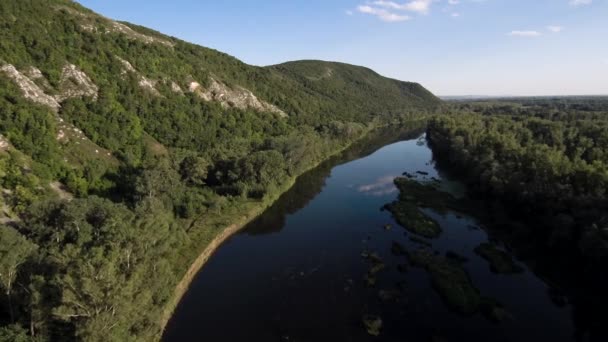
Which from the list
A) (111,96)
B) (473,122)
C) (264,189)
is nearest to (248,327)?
(264,189)

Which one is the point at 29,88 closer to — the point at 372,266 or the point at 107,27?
the point at 107,27

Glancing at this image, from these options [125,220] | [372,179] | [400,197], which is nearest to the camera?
[125,220]

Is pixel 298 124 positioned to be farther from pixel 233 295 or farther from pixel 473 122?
pixel 233 295

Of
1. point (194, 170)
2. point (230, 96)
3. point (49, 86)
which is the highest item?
point (49, 86)

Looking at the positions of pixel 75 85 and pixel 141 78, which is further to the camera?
pixel 141 78

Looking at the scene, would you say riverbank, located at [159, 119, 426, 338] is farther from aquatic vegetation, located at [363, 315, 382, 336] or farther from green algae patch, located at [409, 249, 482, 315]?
green algae patch, located at [409, 249, 482, 315]

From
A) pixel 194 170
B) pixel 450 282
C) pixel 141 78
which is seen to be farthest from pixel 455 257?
pixel 141 78
